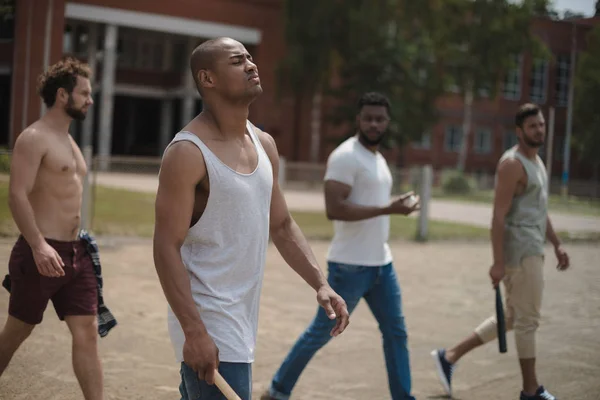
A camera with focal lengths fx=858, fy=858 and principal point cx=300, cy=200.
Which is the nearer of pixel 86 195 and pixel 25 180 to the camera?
pixel 25 180

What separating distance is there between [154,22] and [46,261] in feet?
111

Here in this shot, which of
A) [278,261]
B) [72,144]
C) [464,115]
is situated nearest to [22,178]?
[72,144]

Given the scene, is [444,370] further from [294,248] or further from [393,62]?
[393,62]

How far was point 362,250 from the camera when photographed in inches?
209

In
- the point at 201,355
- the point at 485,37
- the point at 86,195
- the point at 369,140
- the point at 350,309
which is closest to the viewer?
the point at 201,355

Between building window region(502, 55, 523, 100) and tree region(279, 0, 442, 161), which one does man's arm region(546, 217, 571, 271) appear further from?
building window region(502, 55, 523, 100)

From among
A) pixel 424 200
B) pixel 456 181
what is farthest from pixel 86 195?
pixel 456 181

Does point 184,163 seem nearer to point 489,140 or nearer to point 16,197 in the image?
point 16,197

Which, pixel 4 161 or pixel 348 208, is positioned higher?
pixel 348 208

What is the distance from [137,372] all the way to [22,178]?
2.14 m

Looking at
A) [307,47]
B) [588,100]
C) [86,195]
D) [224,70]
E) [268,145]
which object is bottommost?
[86,195]

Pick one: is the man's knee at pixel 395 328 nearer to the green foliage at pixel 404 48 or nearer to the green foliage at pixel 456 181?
the green foliage at pixel 456 181

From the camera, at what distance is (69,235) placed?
464 centimetres

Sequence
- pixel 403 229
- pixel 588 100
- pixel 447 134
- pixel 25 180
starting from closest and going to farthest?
1. pixel 25 180
2. pixel 588 100
3. pixel 403 229
4. pixel 447 134
